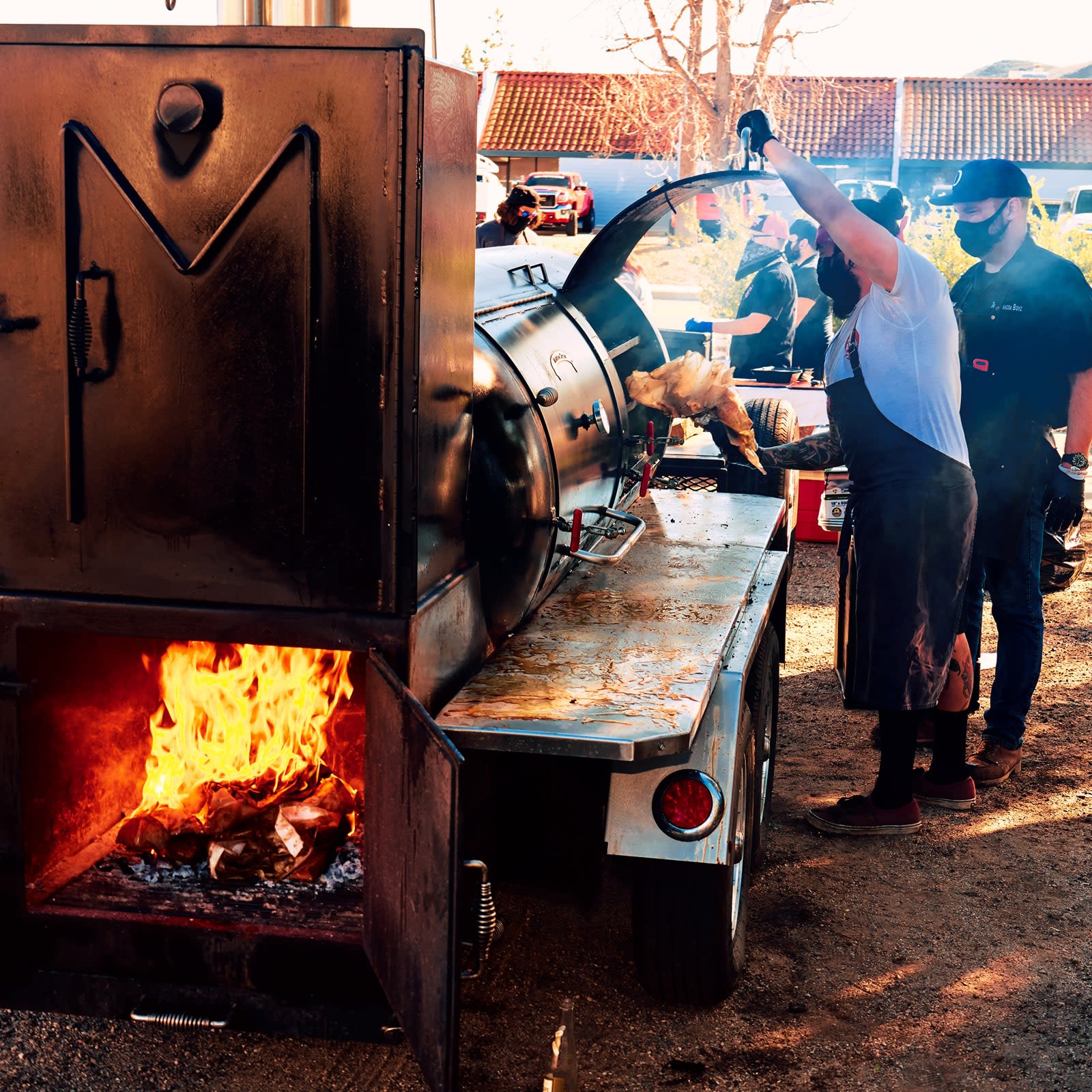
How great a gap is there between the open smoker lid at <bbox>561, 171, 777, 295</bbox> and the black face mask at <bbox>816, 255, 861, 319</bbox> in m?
0.48

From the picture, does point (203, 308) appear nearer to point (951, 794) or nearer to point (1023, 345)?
point (951, 794)

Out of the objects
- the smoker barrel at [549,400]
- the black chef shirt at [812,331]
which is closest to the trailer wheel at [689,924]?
the smoker barrel at [549,400]

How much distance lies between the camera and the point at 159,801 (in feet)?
10.9

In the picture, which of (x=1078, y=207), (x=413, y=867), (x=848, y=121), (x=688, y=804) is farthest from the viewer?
Answer: (x=848, y=121)

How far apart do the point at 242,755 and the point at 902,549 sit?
2344mm

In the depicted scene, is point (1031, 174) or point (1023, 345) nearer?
point (1023, 345)

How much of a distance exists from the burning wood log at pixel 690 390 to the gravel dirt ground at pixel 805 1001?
1.64 m

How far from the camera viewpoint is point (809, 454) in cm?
505

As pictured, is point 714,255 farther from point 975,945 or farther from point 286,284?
point 286,284

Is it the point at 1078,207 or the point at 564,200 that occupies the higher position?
the point at 564,200

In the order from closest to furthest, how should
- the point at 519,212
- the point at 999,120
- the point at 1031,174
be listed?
the point at 519,212 < the point at 1031,174 < the point at 999,120

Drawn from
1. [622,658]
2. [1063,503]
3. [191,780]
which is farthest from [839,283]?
[191,780]

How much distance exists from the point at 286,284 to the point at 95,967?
1581 mm

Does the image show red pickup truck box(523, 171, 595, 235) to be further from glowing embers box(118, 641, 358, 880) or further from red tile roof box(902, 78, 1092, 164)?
glowing embers box(118, 641, 358, 880)
